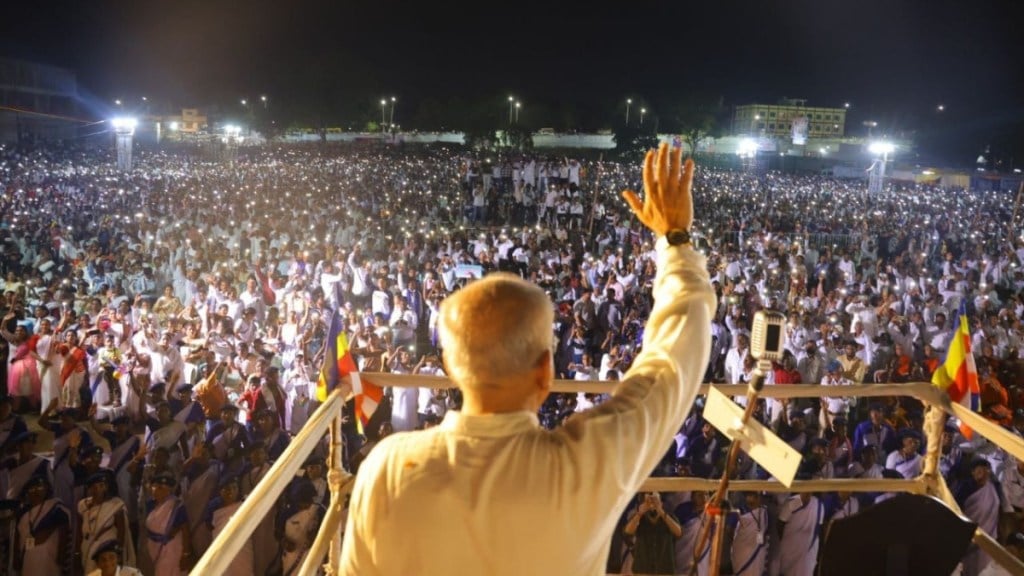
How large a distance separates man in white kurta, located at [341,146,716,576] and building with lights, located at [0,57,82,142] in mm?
44045

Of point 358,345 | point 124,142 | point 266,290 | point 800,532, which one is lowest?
point 800,532

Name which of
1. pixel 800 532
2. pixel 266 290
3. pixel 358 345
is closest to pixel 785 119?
pixel 266 290

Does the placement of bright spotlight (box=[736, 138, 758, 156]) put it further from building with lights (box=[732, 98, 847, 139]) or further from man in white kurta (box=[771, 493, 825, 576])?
man in white kurta (box=[771, 493, 825, 576])

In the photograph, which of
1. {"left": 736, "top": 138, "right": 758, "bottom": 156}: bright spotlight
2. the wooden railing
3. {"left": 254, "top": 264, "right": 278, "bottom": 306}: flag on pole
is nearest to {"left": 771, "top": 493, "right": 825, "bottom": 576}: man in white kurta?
the wooden railing

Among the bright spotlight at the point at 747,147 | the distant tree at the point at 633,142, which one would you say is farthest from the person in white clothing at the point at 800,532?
the bright spotlight at the point at 747,147

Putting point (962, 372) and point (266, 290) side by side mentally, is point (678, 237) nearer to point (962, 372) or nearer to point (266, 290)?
point (962, 372)

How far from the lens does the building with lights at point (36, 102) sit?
3997 cm

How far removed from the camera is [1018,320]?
820 cm

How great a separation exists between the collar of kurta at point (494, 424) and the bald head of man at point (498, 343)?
0.02 m

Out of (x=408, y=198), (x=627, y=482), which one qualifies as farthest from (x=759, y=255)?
(x=627, y=482)

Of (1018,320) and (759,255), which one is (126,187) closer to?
(759,255)

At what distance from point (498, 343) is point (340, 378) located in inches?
73.5

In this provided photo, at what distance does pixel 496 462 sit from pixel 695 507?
358 cm

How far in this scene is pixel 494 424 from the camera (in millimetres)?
1148
